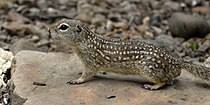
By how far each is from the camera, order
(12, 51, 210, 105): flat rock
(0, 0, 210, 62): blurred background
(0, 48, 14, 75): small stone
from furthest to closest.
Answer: (0, 0, 210, 62): blurred background
(0, 48, 14, 75): small stone
(12, 51, 210, 105): flat rock

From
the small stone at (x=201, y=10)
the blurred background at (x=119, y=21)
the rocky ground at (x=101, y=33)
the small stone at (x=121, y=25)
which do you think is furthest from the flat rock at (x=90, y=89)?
the small stone at (x=201, y=10)

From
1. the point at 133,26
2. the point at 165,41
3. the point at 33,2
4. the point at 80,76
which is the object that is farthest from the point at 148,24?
the point at 80,76

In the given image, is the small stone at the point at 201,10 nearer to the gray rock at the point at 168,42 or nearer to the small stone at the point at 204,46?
the gray rock at the point at 168,42

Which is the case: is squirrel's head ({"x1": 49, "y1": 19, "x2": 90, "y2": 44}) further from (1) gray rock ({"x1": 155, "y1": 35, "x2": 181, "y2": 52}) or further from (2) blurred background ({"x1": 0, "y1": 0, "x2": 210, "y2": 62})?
(1) gray rock ({"x1": 155, "y1": 35, "x2": 181, "y2": 52})

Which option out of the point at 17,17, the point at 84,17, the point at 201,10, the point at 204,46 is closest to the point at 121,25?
the point at 84,17

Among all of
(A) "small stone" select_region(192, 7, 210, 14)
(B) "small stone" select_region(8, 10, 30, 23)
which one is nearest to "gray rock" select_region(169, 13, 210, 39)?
(A) "small stone" select_region(192, 7, 210, 14)

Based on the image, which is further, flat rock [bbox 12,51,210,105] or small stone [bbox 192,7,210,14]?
small stone [bbox 192,7,210,14]
